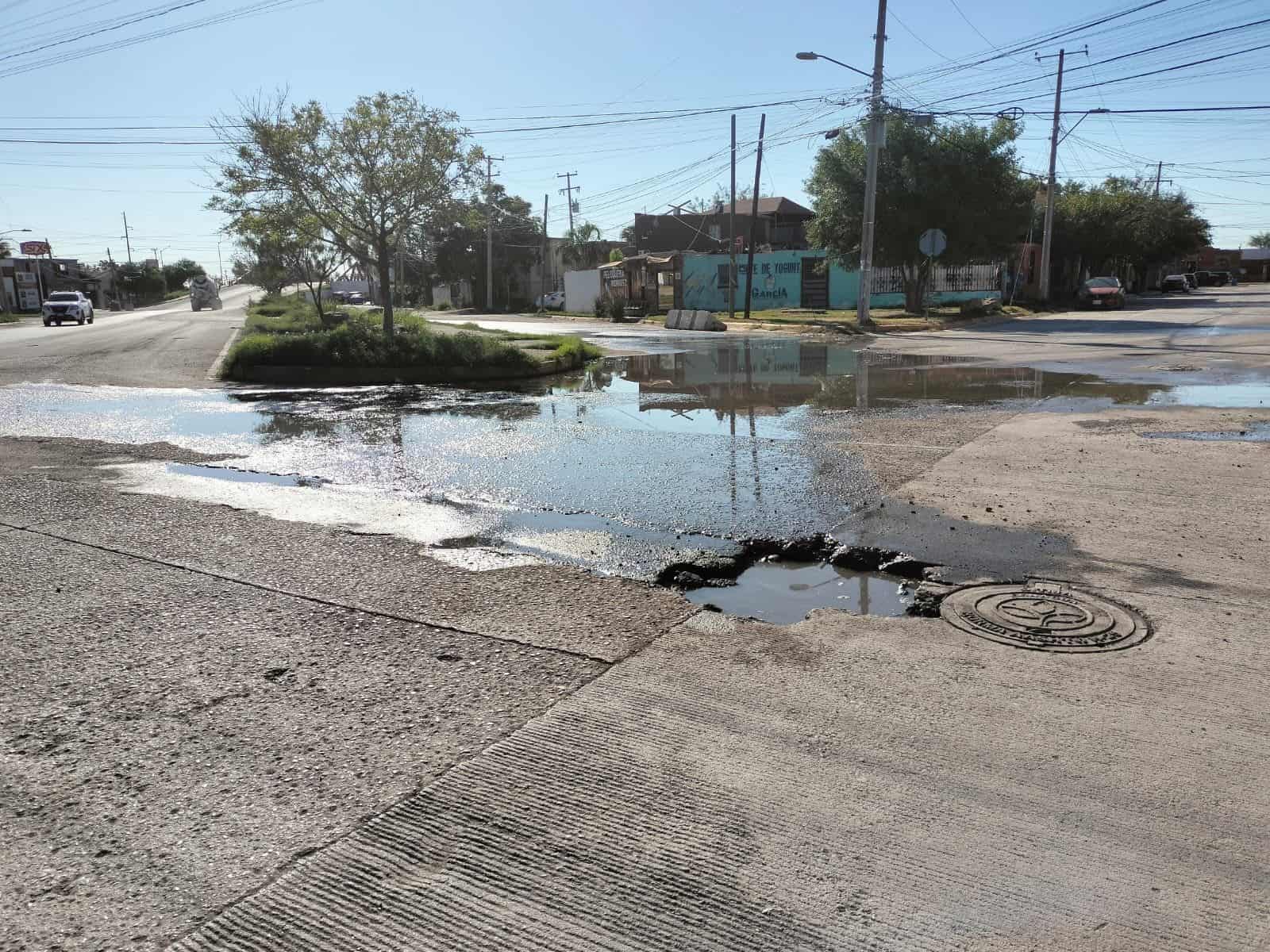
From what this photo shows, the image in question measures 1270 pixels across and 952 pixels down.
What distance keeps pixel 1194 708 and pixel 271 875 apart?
3410 mm

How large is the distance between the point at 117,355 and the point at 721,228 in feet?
177

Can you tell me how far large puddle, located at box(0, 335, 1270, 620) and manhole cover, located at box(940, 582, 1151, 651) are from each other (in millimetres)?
447

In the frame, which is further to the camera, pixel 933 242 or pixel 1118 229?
pixel 1118 229

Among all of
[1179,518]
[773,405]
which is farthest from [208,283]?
[1179,518]

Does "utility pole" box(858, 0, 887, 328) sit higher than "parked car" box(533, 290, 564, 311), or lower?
higher

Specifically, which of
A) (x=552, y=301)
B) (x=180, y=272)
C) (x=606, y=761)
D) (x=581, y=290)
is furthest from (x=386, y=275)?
(x=180, y=272)

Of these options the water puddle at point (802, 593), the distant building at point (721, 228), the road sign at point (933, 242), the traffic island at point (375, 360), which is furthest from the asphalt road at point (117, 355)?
the distant building at point (721, 228)

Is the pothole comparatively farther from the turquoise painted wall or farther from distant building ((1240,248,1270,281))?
distant building ((1240,248,1270,281))

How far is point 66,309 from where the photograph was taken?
47.6m

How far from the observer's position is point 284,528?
6.74 meters

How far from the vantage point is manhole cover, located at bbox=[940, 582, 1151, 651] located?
4.44 m

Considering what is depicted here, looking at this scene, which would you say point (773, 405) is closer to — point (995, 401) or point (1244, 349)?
point (995, 401)

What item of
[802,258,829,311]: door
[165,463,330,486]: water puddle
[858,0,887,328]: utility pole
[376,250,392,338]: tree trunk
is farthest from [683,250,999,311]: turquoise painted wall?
[165,463,330,486]: water puddle

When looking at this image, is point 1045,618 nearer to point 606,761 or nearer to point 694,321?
point 606,761
